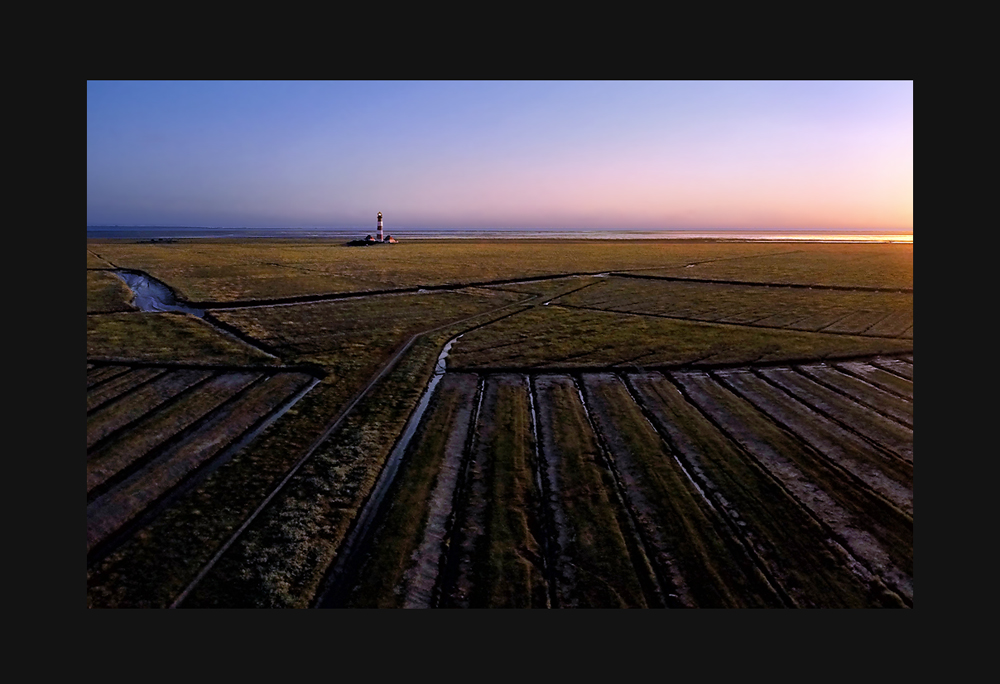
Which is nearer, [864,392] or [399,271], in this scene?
[864,392]

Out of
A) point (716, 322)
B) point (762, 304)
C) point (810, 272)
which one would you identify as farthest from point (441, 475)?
point (810, 272)

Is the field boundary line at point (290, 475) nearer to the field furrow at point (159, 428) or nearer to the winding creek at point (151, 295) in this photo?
the field furrow at point (159, 428)

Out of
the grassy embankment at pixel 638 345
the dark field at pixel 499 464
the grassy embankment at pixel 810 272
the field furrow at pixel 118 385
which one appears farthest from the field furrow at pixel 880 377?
the grassy embankment at pixel 810 272

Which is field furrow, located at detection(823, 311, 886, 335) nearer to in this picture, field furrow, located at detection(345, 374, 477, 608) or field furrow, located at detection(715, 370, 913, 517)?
field furrow, located at detection(715, 370, 913, 517)

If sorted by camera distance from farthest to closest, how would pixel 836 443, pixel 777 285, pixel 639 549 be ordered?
pixel 777 285
pixel 836 443
pixel 639 549

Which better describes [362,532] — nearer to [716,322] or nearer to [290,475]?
[290,475]

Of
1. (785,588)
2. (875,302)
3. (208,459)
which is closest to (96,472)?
(208,459)

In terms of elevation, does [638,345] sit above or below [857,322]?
below
